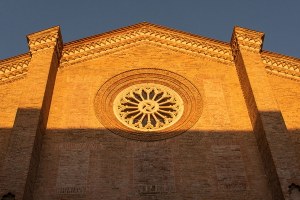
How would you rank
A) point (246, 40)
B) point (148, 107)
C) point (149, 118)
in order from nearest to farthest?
1. point (149, 118)
2. point (148, 107)
3. point (246, 40)

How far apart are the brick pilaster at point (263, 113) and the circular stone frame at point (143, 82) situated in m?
1.44

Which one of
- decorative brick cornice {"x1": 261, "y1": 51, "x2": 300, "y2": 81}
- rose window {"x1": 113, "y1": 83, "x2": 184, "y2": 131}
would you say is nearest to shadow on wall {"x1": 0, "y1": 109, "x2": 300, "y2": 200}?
rose window {"x1": 113, "y1": 83, "x2": 184, "y2": 131}

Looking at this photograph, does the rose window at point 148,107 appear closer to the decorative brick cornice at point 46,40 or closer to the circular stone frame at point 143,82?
the circular stone frame at point 143,82

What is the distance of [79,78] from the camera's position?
1290cm

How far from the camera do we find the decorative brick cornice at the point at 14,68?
1269 centimetres

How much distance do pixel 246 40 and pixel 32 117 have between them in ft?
21.5

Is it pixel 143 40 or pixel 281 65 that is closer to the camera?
pixel 281 65

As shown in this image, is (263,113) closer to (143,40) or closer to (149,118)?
(149,118)

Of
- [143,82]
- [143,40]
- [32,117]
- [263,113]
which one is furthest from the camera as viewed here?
[143,40]

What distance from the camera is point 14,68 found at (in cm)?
1288

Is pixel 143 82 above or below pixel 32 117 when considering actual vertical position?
above

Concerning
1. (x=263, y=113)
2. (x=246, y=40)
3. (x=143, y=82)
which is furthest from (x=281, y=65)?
(x=143, y=82)

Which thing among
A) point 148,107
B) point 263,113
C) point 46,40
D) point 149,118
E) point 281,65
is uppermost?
point 46,40

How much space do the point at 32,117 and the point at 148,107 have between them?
3156 millimetres
